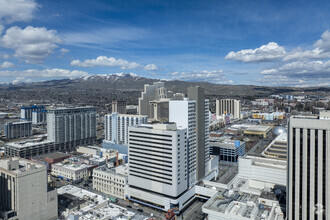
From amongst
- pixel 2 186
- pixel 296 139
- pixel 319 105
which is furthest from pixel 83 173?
pixel 319 105

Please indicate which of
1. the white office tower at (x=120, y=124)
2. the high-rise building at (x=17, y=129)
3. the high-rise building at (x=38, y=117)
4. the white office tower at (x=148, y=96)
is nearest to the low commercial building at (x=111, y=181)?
the white office tower at (x=120, y=124)

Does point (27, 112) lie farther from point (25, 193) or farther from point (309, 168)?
point (309, 168)

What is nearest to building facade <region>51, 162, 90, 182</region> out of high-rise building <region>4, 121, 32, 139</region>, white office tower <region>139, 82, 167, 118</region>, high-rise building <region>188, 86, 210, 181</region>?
high-rise building <region>188, 86, 210, 181</region>

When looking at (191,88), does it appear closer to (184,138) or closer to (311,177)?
(184,138)

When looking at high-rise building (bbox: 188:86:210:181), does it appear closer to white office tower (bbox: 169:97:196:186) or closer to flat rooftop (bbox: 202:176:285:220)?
white office tower (bbox: 169:97:196:186)

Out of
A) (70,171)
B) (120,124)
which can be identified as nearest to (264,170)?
(70,171)
